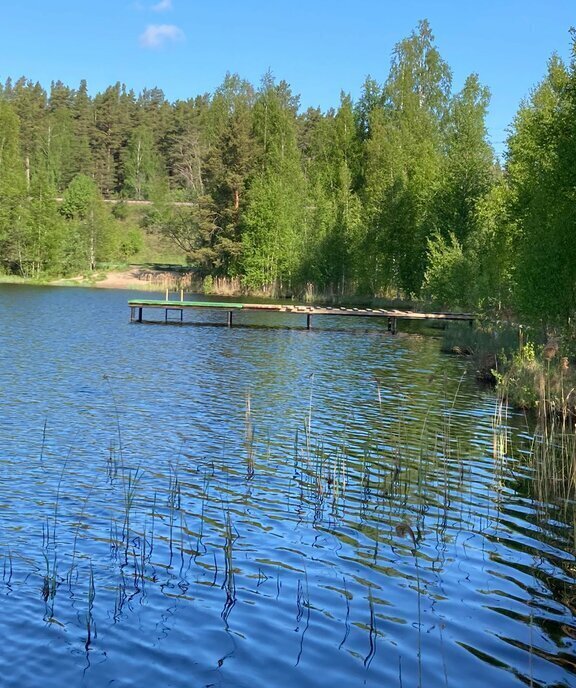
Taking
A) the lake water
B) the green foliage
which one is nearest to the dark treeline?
the green foliage

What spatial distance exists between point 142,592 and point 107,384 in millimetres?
13810

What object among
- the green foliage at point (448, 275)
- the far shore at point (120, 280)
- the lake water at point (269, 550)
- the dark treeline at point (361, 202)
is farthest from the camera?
the far shore at point (120, 280)

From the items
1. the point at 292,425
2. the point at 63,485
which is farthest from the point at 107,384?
the point at 63,485

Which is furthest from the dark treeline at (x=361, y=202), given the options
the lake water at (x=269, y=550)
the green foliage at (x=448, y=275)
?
the lake water at (x=269, y=550)

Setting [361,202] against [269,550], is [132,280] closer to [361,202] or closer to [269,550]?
[361,202]

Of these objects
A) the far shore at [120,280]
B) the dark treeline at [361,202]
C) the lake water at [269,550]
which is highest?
the dark treeline at [361,202]

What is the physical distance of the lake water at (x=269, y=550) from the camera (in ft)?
22.2

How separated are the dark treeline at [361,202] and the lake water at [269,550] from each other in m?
10.2

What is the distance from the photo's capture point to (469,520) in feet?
35.3

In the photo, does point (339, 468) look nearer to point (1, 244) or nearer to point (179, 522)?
point (179, 522)

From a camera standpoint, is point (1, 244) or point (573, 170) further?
point (1, 244)

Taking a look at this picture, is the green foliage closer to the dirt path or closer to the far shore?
the far shore

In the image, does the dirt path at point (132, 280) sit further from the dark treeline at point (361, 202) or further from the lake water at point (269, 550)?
the lake water at point (269, 550)

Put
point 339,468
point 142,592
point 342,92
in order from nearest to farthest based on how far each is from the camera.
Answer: point 142,592 < point 339,468 < point 342,92
